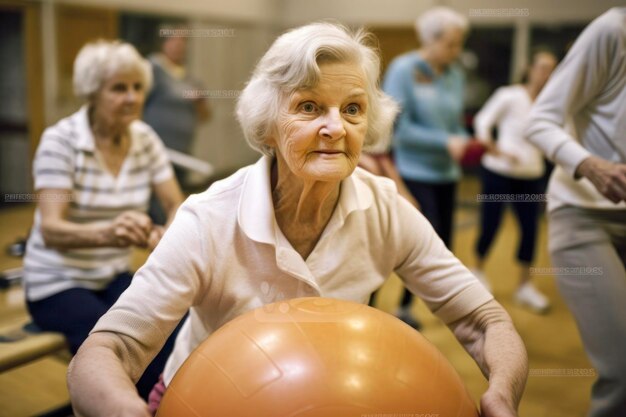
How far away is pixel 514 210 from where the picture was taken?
13.2 feet

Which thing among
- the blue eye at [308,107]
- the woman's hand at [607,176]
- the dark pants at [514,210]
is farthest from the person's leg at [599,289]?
the dark pants at [514,210]

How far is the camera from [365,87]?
128 centimetres

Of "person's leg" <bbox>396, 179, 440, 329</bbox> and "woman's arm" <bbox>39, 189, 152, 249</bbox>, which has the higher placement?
"woman's arm" <bbox>39, 189, 152, 249</bbox>

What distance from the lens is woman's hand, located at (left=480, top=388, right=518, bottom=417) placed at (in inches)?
44.3

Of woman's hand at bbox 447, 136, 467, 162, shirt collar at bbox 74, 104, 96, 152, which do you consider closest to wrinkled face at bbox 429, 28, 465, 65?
woman's hand at bbox 447, 136, 467, 162

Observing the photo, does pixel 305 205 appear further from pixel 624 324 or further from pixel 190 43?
pixel 190 43

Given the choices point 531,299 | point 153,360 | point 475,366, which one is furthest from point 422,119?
point 153,360

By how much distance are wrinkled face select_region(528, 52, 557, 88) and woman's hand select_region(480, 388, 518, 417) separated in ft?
10.5

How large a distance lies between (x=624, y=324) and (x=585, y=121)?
0.57m

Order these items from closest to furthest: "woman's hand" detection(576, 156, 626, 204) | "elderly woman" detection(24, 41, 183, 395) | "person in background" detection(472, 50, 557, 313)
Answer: "woman's hand" detection(576, 156, 626, 204)
"elderly woman" detection(24, 41, 183, 395)
"person in background" detection(472, 50, 557, 313)

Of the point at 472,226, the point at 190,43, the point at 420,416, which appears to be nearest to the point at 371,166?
the point at 420,416

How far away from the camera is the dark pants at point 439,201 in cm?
321

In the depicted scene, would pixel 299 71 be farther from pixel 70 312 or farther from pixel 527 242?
pixel 527 242

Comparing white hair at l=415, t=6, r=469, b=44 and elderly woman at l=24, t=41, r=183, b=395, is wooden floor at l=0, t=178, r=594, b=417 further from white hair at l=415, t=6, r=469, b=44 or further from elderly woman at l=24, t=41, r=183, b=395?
white hair at l=415, t=6, r=469, b=44
